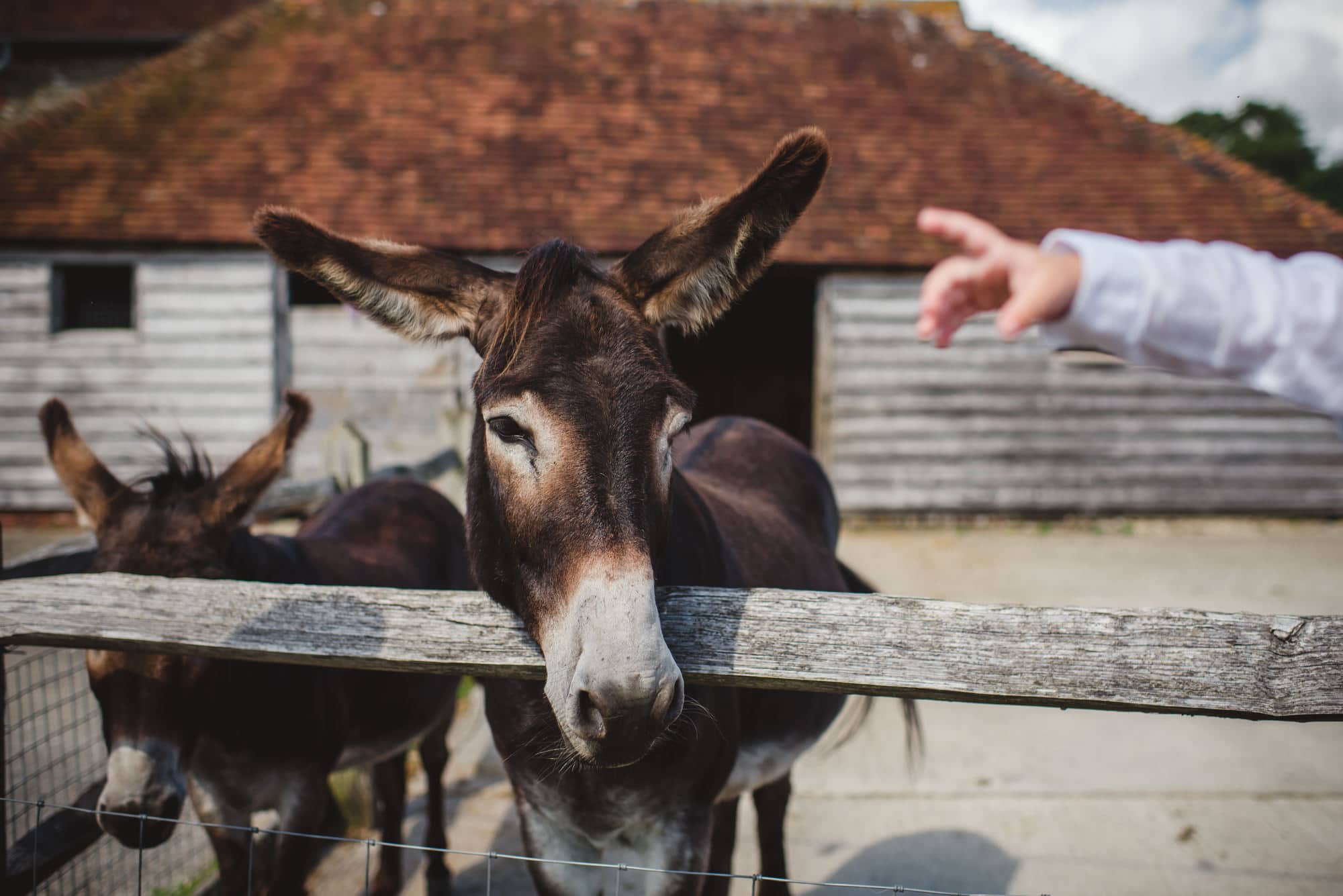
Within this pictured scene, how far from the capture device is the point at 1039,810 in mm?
3912

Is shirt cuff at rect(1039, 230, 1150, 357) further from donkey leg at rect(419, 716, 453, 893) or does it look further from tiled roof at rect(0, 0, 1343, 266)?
tiled roof at rect(0, 0, 1343, 266)

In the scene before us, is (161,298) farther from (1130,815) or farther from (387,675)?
(1130,815)

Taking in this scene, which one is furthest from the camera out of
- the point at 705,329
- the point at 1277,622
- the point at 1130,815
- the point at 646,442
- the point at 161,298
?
the point at 161,298

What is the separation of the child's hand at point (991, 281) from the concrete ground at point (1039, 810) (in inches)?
98.2

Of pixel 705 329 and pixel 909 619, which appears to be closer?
pixel 909 619

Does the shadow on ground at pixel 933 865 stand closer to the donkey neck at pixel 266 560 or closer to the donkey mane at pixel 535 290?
the donkey neck at pixel 266 560

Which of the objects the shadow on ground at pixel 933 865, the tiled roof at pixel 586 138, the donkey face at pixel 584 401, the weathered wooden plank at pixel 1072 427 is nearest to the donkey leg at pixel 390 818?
the shadow on ground at pixel 933 865

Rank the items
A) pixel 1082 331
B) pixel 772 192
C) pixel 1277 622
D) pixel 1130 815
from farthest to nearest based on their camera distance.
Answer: pixel 1130 815, pixel 772 192, pixel 1277 622, pixel 1082 331

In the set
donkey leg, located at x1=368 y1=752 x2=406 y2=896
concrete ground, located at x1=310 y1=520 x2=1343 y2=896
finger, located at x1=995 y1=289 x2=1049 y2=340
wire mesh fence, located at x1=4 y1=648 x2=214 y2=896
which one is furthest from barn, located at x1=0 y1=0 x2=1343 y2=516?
finger, located at x1=995 y1=289 x2=1049 y2=340

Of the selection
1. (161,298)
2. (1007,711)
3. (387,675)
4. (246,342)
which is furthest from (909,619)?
(161,298)

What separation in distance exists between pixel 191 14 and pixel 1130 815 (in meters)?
21.1

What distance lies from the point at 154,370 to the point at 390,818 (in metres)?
9.14

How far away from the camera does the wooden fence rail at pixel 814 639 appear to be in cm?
139

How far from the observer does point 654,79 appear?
12.0 metres
